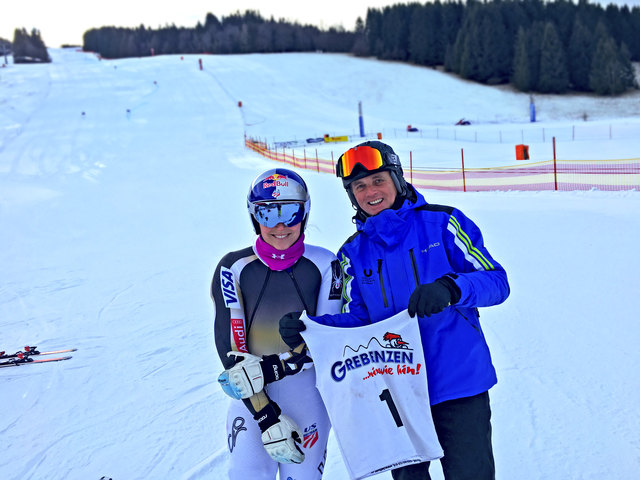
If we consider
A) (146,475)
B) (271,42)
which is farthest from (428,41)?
(146,475)

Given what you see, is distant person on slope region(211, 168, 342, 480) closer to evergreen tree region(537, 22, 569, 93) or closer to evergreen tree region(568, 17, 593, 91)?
evergreen tree region(537, 22, 569, 93)

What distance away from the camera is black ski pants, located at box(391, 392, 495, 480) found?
2557mm

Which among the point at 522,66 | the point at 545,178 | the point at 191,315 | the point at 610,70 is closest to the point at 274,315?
the point at 191,315

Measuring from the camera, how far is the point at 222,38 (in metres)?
113

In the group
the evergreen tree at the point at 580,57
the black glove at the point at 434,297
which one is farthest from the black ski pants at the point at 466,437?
the evergreen tree at the point at 580,57

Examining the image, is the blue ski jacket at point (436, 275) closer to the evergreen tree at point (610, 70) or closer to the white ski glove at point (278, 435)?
the white ski glove at point (278, 435)

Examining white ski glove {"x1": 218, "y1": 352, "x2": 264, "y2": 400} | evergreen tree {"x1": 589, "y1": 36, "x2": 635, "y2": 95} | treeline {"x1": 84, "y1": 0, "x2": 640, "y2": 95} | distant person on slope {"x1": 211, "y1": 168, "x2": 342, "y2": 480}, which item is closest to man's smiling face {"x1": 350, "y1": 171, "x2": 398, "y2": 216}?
distant person on slope {"x1": 211, "y1": 168, "x2": 342, "y2": 480}

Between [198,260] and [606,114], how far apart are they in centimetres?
6184

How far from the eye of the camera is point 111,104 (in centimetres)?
5191

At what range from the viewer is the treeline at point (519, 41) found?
70.8 meters

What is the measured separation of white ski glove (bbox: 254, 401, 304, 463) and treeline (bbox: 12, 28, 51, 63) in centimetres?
12656

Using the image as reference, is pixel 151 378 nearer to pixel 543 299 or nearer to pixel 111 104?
pixel 543 299

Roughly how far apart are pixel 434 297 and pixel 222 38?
121394 millimetres

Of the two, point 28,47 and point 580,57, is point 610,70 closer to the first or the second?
point 580,57
